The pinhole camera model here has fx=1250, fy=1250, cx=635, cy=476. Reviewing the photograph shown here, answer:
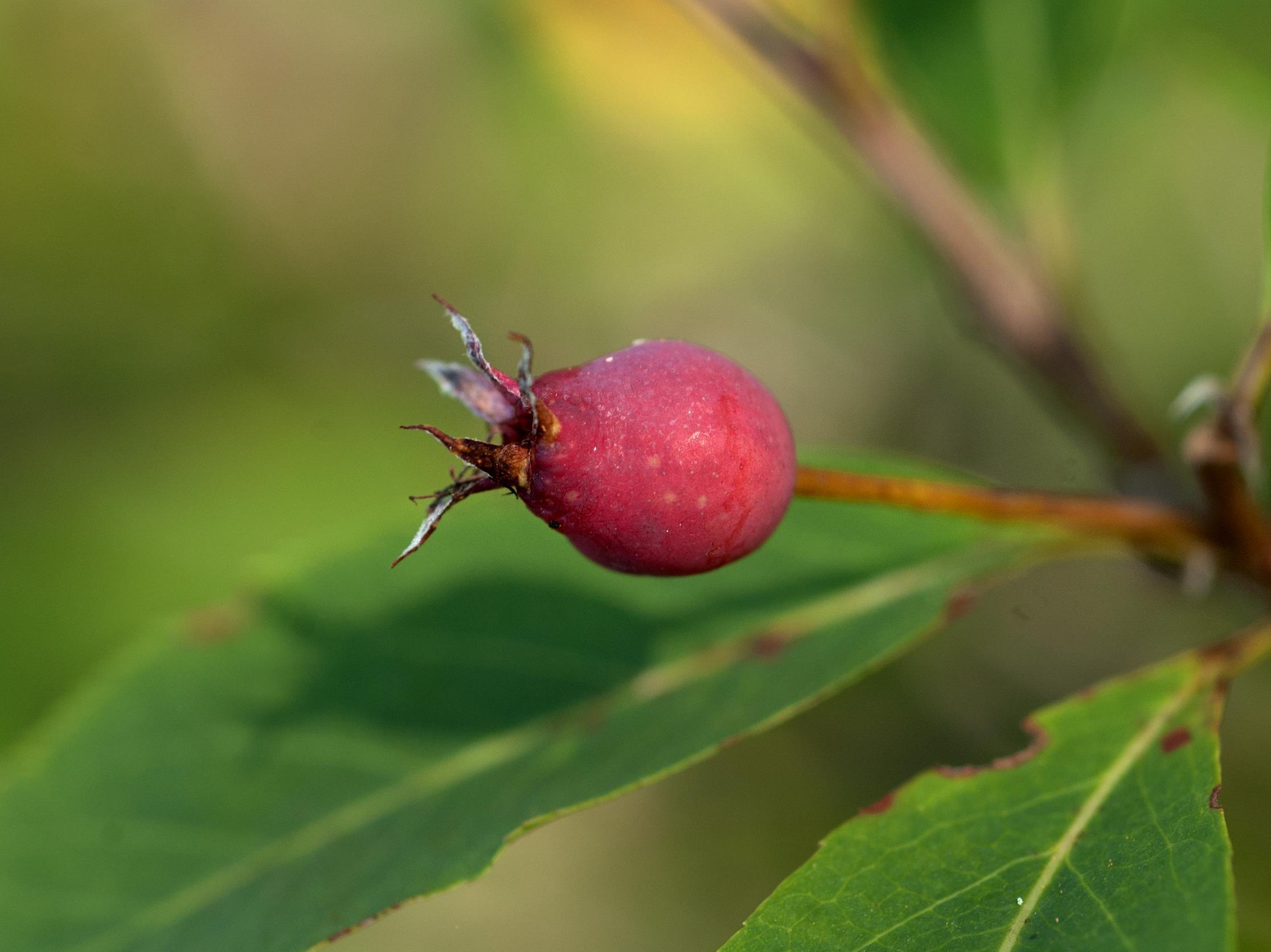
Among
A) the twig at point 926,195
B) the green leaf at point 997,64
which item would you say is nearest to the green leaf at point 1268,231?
the twig at point 926,195

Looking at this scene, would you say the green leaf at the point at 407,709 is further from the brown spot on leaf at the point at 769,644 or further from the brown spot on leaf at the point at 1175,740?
the brown spot on leaf at the point at 1175,740

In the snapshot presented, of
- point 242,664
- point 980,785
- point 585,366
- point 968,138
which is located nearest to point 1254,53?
point 968,138

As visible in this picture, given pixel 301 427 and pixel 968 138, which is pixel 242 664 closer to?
pixel 968 138

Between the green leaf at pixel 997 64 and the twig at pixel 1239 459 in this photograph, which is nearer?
the twig at pixel 1239 459

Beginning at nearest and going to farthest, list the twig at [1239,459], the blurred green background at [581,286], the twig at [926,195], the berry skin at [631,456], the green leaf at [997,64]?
the berry skin at [631,456]
the twig at [1239,459]
the twig at [926,195]
the green leaf at [997,64]
the blurred green background at [581,286]

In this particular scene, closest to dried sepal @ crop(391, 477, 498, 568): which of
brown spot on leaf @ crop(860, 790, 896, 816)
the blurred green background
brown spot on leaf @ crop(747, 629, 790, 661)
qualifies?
brown spot on leaf @ crop(860, 790, 896, 816)

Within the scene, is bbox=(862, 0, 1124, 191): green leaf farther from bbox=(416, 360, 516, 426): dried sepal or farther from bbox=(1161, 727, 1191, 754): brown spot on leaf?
Answer: bbox=(416, 360, 516, 426): dried sepal

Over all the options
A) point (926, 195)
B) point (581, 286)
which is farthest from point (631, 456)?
point (581, 286)
